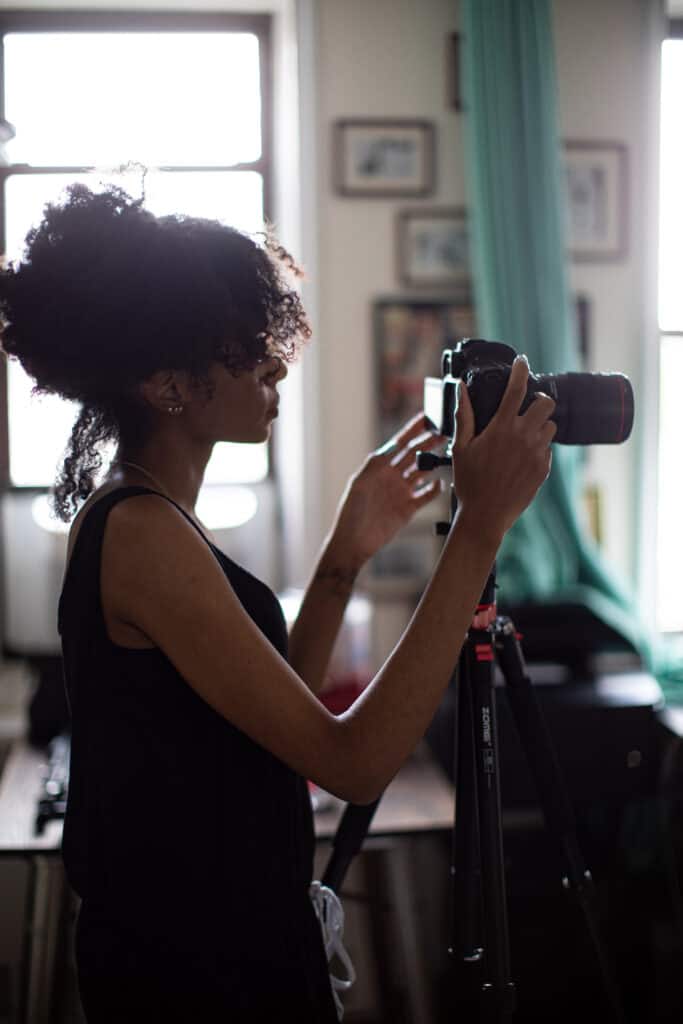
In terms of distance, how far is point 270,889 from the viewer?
94cm

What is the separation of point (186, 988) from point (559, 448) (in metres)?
1.70

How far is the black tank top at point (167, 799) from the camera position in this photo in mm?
869

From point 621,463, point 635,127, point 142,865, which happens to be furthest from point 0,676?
point 635,127

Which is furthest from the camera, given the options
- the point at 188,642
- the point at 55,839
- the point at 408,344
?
the point at 408,344

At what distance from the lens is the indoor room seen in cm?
88

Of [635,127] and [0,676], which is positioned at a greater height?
[635,127]

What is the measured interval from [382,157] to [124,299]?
5.62 feet

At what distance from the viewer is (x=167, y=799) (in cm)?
89

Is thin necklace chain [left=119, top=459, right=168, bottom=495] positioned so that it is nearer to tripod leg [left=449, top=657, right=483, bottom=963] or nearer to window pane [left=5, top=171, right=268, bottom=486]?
tripod leg [left=449, top=657, right=483, bottom=963]

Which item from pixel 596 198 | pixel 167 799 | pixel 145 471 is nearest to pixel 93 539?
pixel 145 471

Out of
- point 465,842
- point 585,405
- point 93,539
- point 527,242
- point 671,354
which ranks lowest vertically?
point 465,842

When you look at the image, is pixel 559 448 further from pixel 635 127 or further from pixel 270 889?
pixel 270 889

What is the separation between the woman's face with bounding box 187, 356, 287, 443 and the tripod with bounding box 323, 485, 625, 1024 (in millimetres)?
185

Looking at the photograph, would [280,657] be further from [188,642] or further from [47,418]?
[47,418]
